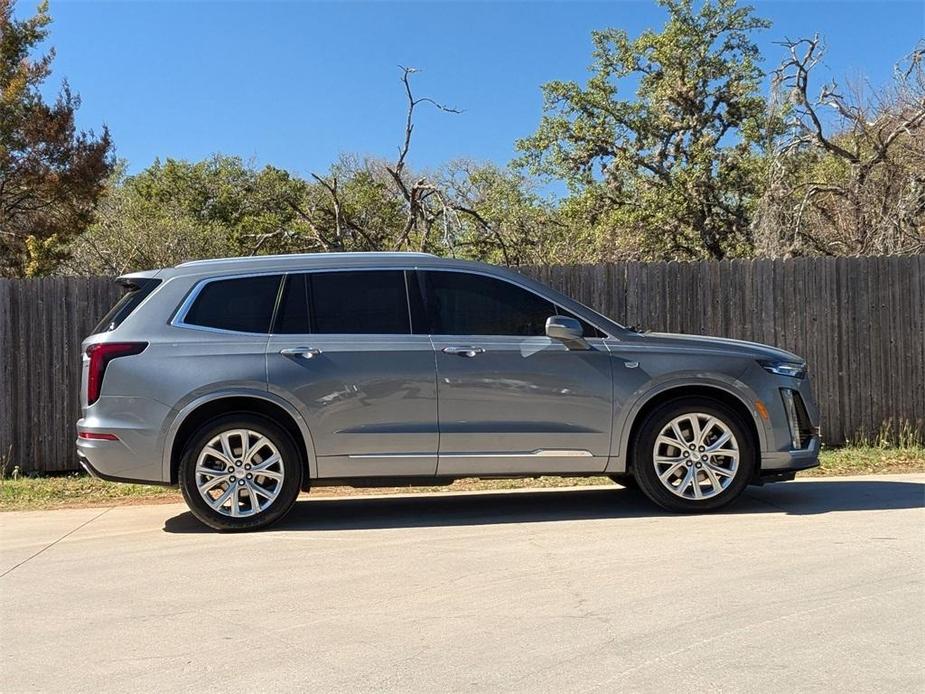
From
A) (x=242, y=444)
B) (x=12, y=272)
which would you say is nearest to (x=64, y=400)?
(x=242, y=444)

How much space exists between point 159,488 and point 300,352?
130 inches

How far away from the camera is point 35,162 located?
65.5 ft

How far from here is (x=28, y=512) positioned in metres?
8.10

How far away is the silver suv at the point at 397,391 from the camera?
660cm

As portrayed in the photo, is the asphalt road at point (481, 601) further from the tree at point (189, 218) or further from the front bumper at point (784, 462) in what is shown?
the tree at point (189, 218)

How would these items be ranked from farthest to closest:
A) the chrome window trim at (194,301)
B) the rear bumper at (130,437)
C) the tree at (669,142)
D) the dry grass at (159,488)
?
the tree at (669,142) < the dry grass at (159,488) < the chrome window trim at (194,301) < the rear bumper at (130,437)

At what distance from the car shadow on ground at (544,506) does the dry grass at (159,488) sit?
383 millimetres

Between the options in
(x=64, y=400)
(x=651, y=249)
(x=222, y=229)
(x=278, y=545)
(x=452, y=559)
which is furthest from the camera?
(x=222, y=229)

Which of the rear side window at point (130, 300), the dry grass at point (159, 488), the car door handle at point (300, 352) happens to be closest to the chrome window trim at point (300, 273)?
the car door handle at point (300, 352)

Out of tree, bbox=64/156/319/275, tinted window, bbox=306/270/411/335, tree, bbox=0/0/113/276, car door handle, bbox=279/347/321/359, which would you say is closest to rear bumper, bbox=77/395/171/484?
car door handle, bbox=279/347/321/359

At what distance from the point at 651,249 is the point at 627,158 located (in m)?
2.18

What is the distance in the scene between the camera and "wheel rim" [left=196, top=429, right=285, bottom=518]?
6.59 meters

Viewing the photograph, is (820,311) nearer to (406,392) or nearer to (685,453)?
(685,453)

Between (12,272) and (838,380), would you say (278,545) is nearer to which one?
(838,380)
